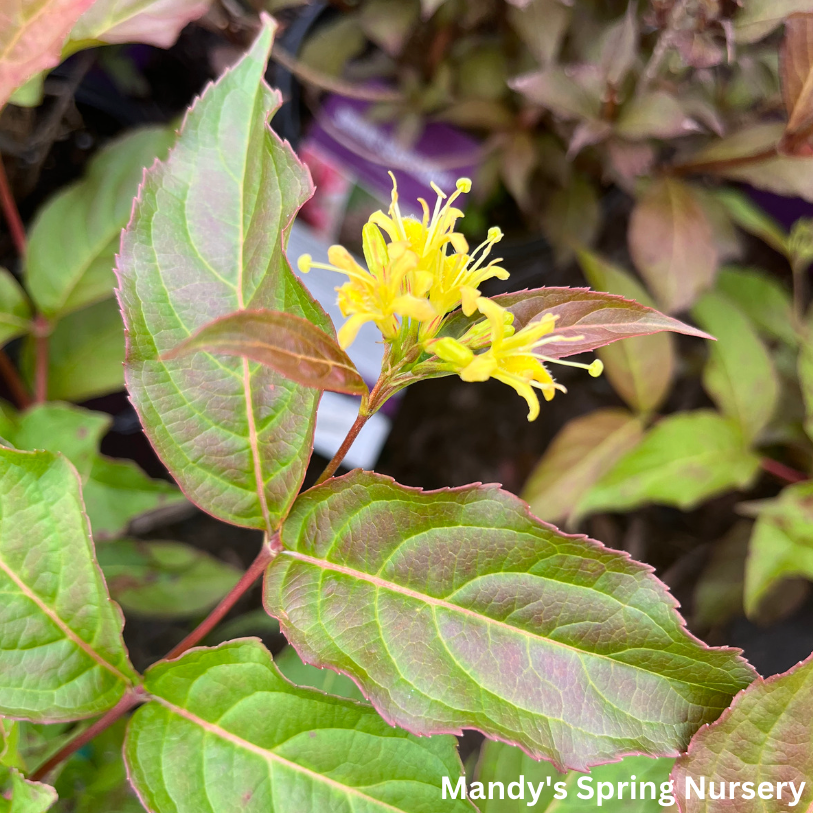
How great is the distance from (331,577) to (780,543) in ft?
1.93

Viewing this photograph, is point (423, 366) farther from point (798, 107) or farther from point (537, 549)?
point (798, 107)

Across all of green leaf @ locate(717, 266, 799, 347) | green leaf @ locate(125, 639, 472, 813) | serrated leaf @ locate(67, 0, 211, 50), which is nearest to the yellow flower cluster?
green leaf @ locate(125, 639, 472, 813)

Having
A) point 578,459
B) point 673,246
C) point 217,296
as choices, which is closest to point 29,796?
point 217,296

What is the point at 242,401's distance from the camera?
464mm

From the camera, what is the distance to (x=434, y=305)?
0.41 metres

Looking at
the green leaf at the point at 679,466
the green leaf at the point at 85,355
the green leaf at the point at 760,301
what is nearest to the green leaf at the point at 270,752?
the green leaf at the point at 679,466

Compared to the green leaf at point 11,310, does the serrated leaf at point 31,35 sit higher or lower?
higher

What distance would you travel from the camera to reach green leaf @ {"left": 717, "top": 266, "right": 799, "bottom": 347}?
100 centimetres

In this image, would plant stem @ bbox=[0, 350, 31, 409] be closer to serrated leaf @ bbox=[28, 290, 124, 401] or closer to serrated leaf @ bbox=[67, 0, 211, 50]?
serrated leaf @ bbox=[28, 290, 124, 401]

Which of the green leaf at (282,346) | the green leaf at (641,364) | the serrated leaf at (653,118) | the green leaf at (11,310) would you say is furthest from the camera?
the green leaf at (641,364)

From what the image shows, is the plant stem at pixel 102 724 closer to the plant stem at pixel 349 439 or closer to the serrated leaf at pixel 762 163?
the plant stem at pixel 349 439

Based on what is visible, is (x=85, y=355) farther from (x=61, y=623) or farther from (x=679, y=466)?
(x=679, y=466)

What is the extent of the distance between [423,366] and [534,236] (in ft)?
2.37

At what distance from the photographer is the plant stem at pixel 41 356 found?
2.78 ft
